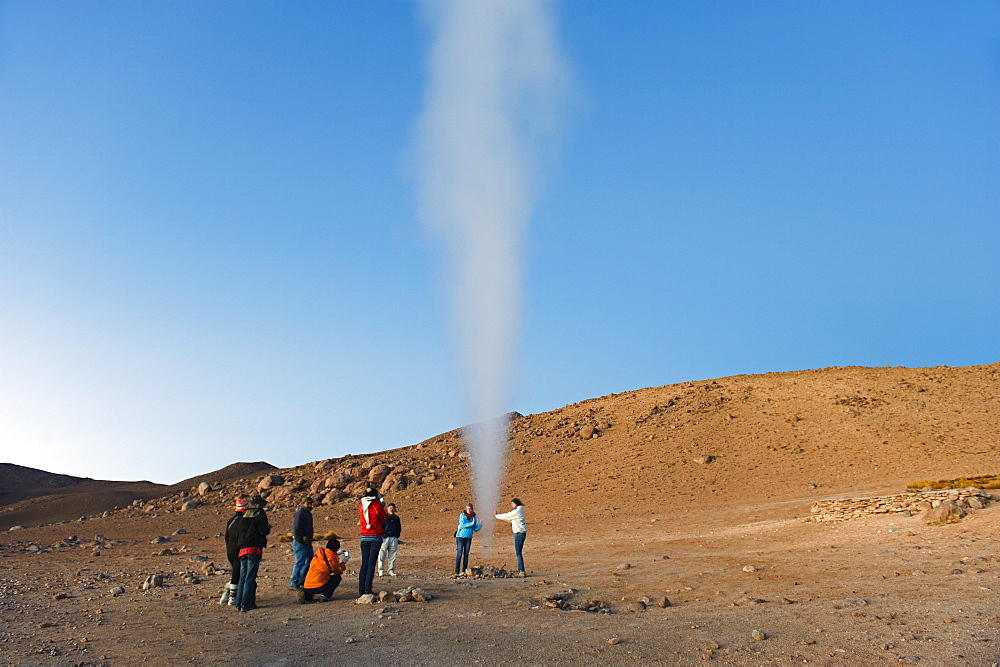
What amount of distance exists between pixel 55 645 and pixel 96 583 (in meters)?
7.92

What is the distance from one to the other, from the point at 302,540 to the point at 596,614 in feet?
17.2

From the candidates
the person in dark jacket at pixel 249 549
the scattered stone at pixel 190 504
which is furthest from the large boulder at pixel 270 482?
the person in dark jacket at pixel 249 549

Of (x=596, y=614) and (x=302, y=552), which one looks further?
(x=302, y=552)

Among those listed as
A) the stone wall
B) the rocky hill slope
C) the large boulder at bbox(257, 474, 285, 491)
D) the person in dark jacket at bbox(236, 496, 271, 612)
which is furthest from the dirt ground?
the large boulder at bbox(257, 474, 285, 491)

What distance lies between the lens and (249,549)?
37.4ft

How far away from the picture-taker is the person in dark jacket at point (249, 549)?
11406mm

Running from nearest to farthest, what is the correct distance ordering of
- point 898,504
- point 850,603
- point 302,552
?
1. point 850,603
2. point 302,552
3. point 898,504

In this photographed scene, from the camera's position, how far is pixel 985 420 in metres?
41.9

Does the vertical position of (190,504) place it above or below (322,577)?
above

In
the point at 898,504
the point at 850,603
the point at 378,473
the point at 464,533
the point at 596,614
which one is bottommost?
the point at 596,614

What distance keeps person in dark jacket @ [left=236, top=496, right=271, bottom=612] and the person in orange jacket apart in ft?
2.93

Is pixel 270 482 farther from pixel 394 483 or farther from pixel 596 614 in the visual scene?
pixel 596 614

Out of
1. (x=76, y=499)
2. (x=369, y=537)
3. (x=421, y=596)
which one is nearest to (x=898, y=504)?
(x=421, y=596)

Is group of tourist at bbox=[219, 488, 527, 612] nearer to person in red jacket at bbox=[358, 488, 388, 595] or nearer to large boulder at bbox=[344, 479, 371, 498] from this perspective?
person in red jacket at bbox=[358, 488, 388, 595]
